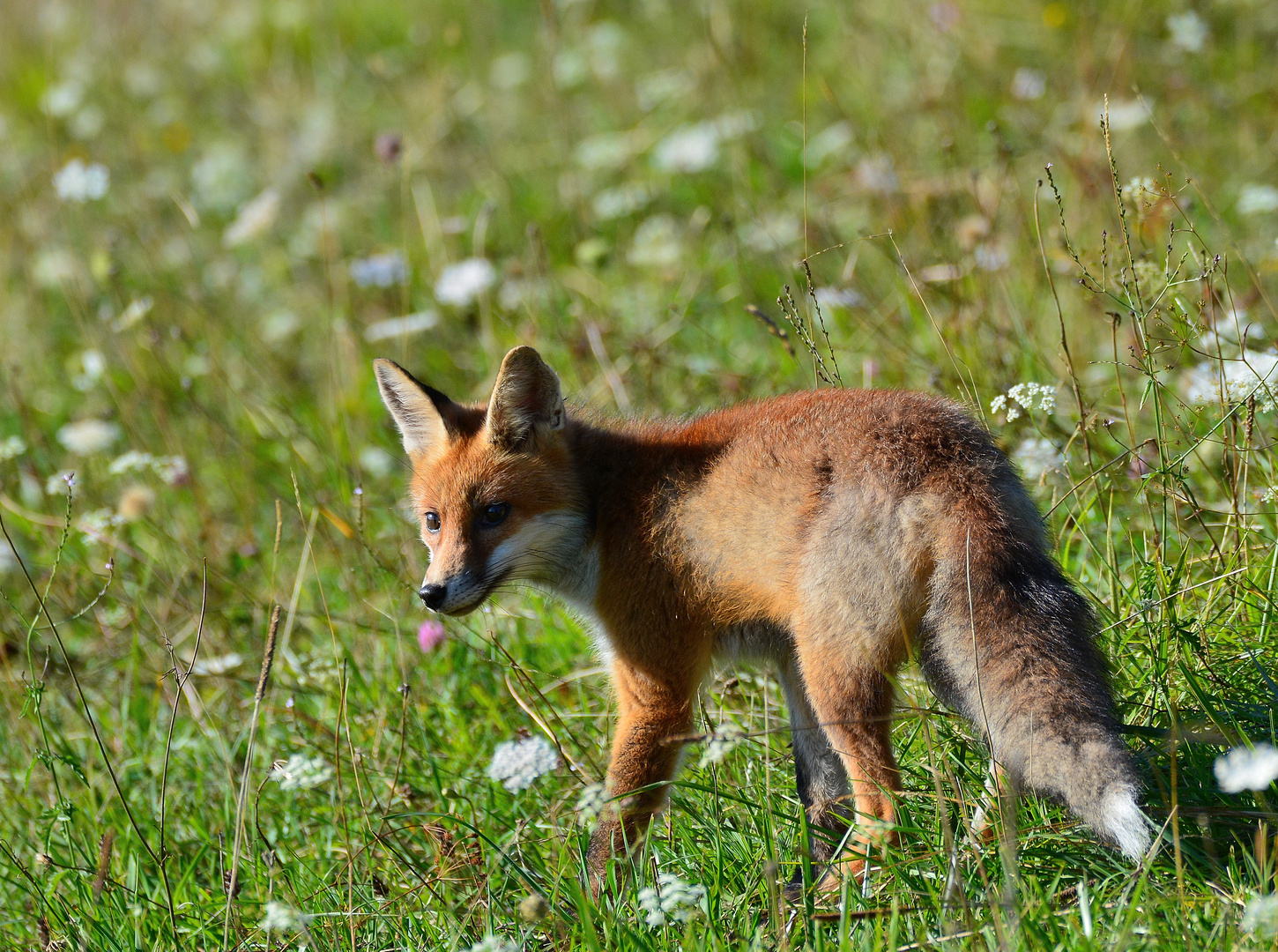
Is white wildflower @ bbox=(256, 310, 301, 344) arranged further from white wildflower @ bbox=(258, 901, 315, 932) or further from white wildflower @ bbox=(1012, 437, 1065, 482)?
white wildflower @ bbox=(258, 901, 315, 932)

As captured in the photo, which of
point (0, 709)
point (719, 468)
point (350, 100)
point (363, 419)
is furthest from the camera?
point (350, 100)

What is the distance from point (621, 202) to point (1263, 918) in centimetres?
578

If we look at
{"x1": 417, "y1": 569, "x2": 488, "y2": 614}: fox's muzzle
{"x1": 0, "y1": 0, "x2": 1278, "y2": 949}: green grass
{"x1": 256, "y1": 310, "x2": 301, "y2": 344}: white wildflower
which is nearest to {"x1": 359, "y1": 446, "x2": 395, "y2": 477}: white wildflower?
{"x1": 0, "y1": 0, "x2": 1278, "y2": 949}: green grass

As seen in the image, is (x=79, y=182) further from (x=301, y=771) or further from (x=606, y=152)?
(x=301, y=771)

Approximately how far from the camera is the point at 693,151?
22.8ft

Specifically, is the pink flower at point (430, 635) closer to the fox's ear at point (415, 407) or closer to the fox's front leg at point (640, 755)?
the fox's ear at point (415, 407)

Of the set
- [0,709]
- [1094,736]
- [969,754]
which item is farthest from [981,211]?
[0,709]

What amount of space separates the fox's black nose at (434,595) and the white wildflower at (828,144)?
4808 millimetres

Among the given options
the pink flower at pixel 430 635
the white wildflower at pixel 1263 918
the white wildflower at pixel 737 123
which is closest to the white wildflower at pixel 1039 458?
the white wildflower at pixel 1263 918

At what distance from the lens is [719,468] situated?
3.42 meters

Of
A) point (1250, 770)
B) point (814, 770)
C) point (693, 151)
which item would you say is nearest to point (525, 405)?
point (814, 770)

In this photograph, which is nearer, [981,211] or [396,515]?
[981,211]

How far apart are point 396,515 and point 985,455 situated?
3.20 metres

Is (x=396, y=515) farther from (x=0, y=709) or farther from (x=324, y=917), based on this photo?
(x=324, y=917)
